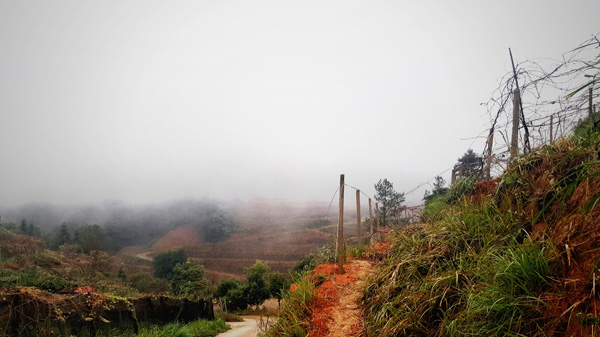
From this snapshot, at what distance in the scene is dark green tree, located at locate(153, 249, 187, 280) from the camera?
183ft

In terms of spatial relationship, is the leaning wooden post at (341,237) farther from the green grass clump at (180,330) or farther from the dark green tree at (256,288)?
the dark green tree at (256,288)

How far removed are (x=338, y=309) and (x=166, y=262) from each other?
210 feet

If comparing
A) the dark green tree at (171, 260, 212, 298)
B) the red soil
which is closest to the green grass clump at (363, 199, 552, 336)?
the dark green tree at (171, 260, 212, 298)

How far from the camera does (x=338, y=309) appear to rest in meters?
4.71

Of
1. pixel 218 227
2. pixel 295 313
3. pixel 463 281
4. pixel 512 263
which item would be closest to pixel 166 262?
pixel 218 227

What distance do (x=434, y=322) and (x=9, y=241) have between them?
43.2 m

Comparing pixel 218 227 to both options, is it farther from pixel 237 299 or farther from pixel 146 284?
pixel 237 299

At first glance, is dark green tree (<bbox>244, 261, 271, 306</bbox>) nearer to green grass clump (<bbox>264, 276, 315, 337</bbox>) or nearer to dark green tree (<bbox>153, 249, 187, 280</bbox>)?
dark green tree (<bbox>153, 249, 187, 280</bbox>)

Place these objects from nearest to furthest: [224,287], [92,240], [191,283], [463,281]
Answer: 1. [463,281]
2. [191,283]
3. [224,287]
4. [92,240]

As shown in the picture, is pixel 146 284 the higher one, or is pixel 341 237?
pixel 341 237

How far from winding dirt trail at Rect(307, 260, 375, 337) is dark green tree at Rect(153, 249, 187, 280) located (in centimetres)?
5692

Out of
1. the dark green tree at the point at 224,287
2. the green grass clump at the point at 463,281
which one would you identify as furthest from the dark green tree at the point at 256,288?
the green grass clump at the point at 463,281

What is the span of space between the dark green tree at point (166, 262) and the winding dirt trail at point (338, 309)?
187ft

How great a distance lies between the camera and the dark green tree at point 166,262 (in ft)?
183
